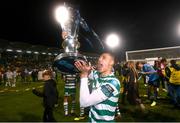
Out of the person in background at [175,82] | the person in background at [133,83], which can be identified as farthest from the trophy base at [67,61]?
the person in background at [175,82]

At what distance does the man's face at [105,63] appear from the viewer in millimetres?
4469

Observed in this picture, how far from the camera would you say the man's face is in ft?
14.7

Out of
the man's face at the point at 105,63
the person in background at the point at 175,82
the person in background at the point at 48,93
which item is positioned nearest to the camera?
the man's face at the point at 105,63

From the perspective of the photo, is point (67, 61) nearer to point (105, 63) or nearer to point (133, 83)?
point (105, 63)

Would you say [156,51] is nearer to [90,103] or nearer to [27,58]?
[27,58]

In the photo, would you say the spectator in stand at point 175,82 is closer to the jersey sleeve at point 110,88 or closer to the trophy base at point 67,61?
the jersey sleeve at point 110,88

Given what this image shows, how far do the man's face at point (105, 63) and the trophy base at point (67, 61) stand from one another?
0.43 meters

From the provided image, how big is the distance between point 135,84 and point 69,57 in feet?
32.1

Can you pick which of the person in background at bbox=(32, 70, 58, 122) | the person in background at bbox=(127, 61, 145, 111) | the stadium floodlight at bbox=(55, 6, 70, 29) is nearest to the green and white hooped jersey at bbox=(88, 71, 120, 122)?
the stadium floodlight at bbox=(55, 6, 70, 29)

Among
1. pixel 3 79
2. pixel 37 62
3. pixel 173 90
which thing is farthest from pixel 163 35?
pixel 173 90

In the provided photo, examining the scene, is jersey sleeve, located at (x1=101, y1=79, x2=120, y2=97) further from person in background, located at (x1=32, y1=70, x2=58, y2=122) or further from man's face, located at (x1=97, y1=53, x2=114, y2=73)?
person in background, located at (x1=32, y1=70, x2=58, y2=122)

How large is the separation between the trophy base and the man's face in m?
0.43

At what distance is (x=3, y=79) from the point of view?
121 ft

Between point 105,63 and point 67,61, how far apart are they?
0.61 metres
